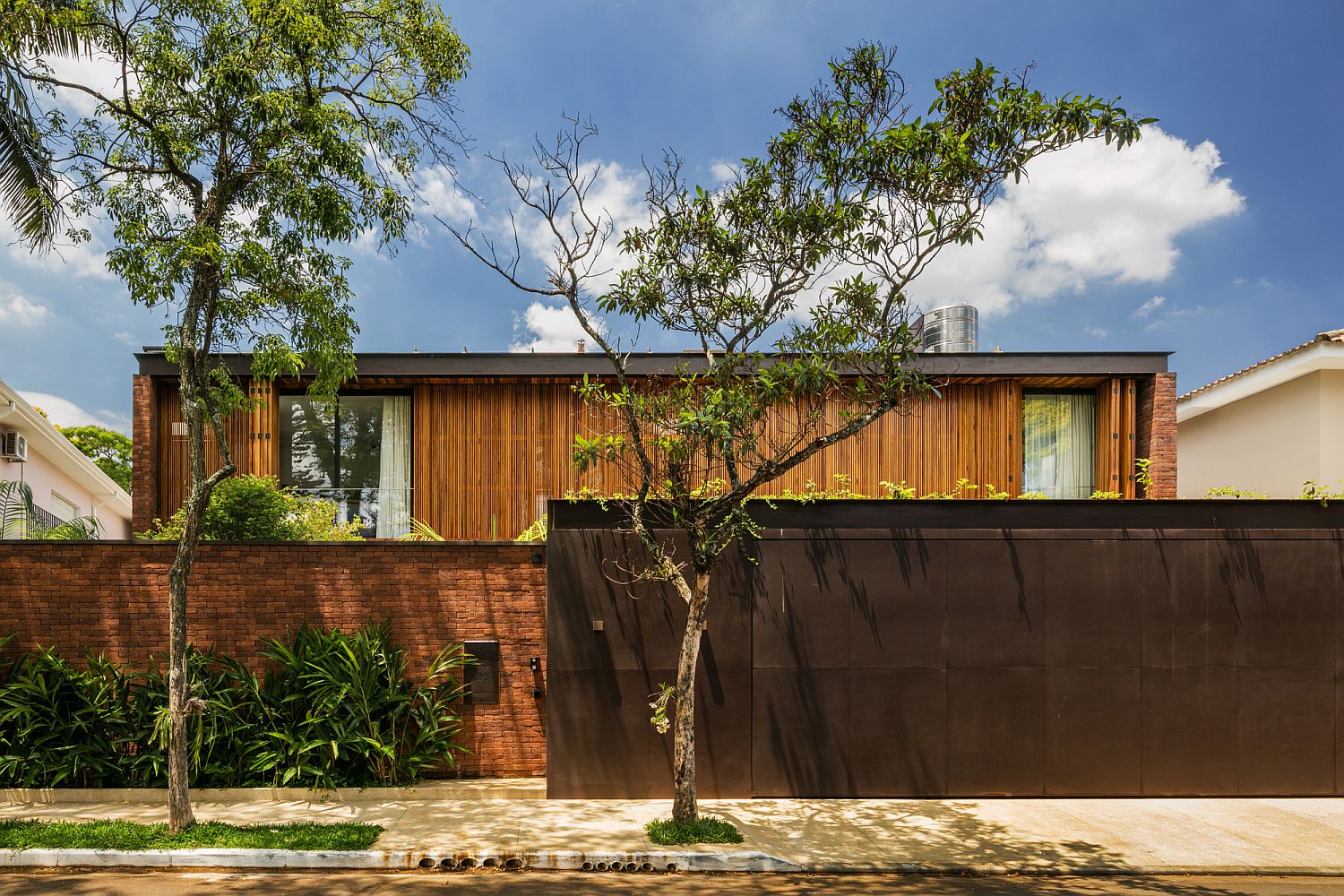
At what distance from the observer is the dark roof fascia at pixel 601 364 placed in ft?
39.5

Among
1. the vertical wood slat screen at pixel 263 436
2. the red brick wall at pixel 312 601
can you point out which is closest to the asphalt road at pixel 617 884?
the red brick wall at pixel 312 601

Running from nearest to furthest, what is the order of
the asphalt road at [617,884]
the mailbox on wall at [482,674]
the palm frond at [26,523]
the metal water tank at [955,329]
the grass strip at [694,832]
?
the asphalt road at [617,884]
the grass strip at [694,832]
the mailbox on wall at [482,674]
the palm frond at [26,523]
the metal water tank at [955,329]

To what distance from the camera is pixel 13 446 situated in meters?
17.1

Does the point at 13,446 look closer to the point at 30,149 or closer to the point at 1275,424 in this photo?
the point at 30,149

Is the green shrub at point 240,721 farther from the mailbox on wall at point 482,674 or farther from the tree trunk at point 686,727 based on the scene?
the tree trunk at point 686,727

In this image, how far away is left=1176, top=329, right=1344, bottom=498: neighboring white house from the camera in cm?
1257

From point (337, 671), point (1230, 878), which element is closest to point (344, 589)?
point (337, 671)

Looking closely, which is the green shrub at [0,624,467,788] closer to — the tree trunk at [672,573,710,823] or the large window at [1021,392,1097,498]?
the tree trunk at [672,573,710,823]

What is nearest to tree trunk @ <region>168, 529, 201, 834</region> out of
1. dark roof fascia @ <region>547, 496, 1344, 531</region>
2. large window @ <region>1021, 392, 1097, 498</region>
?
dark roof fascia @ <region>547, 496, 1344, 531</region>

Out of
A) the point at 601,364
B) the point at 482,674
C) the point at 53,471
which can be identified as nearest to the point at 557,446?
the point at 601,364

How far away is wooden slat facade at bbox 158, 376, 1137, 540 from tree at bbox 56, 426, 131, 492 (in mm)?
28994

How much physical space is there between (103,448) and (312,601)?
3406cm

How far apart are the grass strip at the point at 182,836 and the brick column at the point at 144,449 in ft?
17.3

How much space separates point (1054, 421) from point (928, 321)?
376 cm
